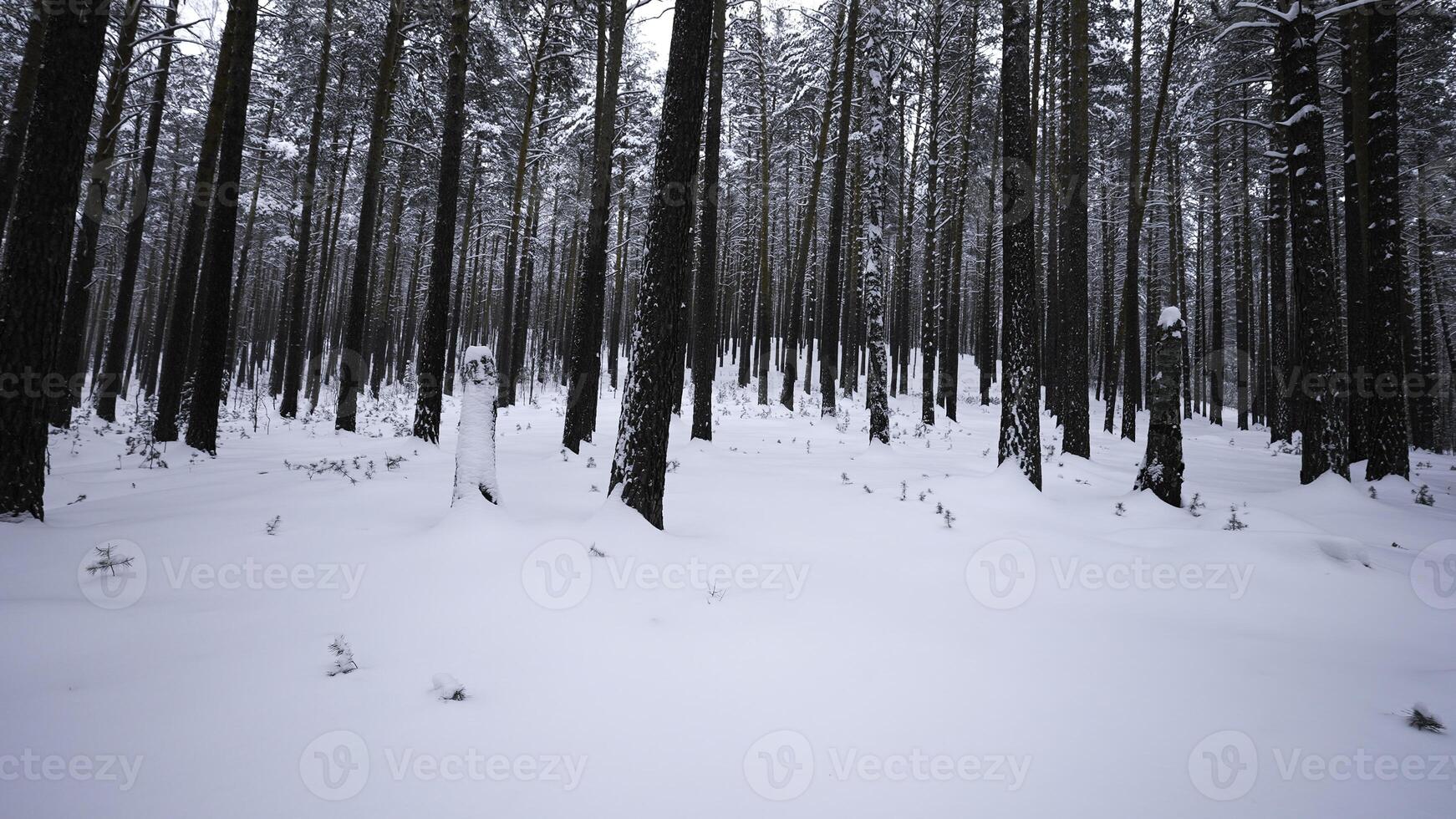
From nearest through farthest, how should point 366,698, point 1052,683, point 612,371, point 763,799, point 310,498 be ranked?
point 763,799 < point 366,698 < point 1052,683 < point 310,498 < point 612,371

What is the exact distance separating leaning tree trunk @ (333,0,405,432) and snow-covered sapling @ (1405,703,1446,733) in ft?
44.9

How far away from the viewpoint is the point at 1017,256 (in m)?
7.30

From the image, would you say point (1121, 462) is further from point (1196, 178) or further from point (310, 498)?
point (1196, 178)

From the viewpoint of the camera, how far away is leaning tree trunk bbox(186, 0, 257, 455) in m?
8.37

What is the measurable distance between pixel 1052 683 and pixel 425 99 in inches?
671

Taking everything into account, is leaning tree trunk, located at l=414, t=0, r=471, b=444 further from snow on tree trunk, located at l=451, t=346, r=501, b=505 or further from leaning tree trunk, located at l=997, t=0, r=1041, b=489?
leaning tree trunk, located at l=997, t=0, r=1041, b=489

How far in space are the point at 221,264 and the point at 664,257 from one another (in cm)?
756

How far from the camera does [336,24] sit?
15.6 m

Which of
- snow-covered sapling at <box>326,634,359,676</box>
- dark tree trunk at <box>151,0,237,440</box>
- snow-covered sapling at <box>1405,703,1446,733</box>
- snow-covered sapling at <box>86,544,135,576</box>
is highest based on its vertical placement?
dark tree trunk at <box>151,0,237,440</box>

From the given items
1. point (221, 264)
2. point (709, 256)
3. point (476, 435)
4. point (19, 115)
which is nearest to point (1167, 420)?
point (476, 435)

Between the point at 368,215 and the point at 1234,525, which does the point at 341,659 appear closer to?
the point at 1234,525

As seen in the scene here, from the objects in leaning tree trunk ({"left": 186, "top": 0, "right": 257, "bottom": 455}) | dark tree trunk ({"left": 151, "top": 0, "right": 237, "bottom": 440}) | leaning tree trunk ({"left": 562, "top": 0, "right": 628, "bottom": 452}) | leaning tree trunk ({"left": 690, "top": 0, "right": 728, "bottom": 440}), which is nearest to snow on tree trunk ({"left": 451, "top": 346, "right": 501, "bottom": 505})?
leaning tree trunk ({"left": 562, "top": 0, "right": 628, "bottom": 452})

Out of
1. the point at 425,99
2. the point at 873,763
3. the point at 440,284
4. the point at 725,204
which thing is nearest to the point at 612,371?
the point at 725,204

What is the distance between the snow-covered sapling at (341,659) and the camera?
2637 millimetres
